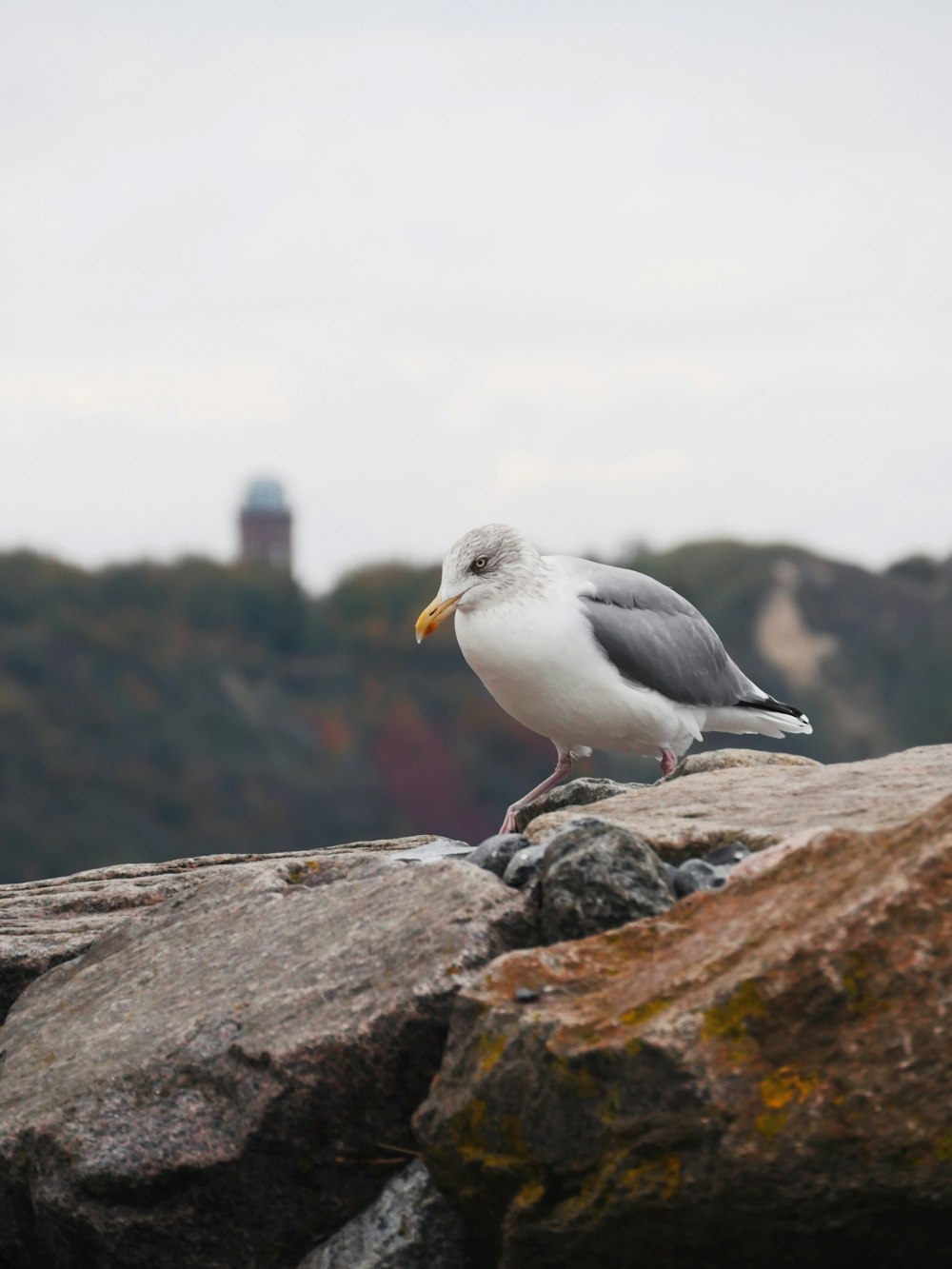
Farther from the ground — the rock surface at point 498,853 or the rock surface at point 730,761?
the rock surface at point 730,761

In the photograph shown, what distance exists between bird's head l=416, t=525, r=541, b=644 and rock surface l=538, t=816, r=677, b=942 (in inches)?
117

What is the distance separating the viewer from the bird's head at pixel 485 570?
9.15 meters

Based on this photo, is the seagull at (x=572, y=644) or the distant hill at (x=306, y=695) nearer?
the seagull at (x=572, y=644)

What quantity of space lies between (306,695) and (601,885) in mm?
73791

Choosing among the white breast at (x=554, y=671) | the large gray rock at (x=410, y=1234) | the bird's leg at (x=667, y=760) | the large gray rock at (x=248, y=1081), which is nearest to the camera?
the large gray rock at (x=410, y=1234)

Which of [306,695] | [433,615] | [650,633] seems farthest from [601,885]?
[306,695]

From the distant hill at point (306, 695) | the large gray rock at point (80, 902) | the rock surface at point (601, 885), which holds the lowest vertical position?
the rock surface at point (601, 885)

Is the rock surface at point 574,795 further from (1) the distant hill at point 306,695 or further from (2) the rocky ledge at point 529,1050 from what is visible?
(1) the distant hill at point 306,695

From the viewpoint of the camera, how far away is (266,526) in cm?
8481

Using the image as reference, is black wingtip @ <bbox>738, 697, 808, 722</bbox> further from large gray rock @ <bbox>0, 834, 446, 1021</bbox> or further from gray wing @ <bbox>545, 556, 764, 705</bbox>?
large gray rock @ <bbox>0, 834, 446, 1021</bbox>

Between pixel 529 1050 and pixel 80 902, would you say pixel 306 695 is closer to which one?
pixel 80 902

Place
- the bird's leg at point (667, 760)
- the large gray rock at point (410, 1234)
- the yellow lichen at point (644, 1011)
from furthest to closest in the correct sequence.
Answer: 1. the bird's leg at point (667, 760)
2. the large gray rock at point (410, 1234)
3. the yellow lichen at point (644, 1011)

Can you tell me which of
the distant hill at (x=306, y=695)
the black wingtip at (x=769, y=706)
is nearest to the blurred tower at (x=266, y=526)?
the distant hill at (x=306, y=695)

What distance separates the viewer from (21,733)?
71250 millimetres
